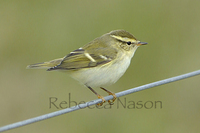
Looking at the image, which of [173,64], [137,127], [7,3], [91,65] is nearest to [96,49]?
[91,65]

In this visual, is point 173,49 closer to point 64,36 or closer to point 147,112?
point 147,112

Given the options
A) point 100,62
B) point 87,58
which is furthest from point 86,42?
point 100,62

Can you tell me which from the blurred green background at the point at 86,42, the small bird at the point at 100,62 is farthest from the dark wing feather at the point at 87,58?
the blurred green background at the point at 86,42

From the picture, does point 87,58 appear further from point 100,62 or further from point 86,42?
point 86,42

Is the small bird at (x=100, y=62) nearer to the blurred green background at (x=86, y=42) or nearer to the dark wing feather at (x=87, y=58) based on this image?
the dark wing feather at (x=87, y=58)

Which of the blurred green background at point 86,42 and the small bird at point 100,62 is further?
the blurred green background at point 86,42

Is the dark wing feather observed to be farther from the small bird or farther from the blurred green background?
the blurred green background
